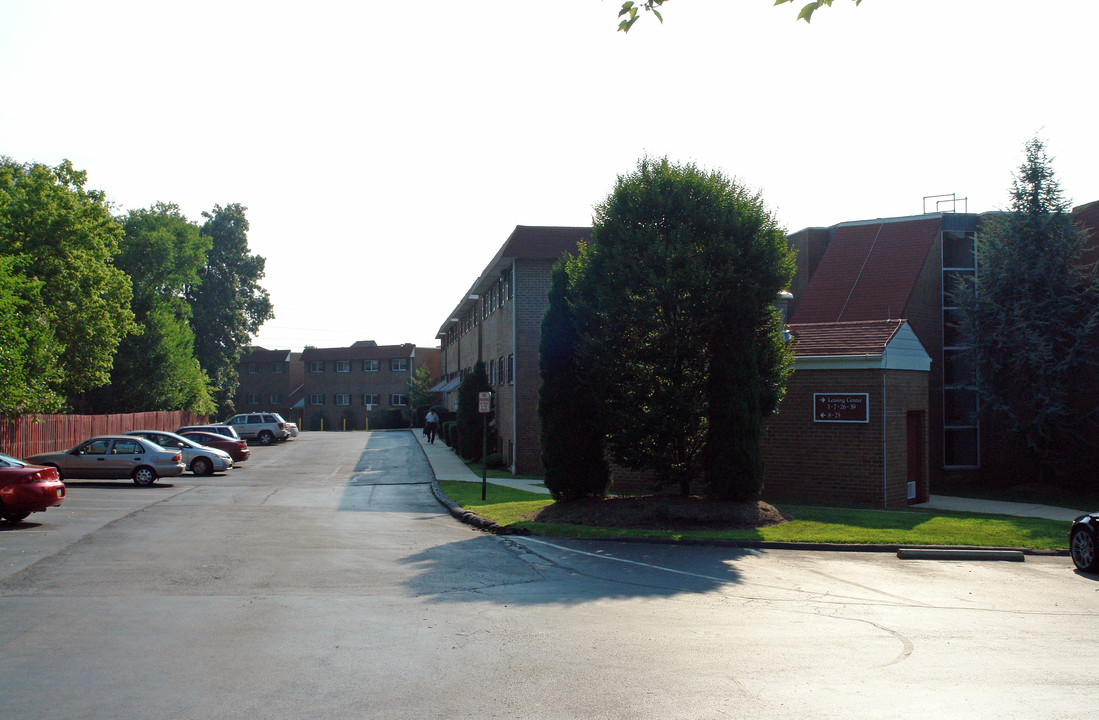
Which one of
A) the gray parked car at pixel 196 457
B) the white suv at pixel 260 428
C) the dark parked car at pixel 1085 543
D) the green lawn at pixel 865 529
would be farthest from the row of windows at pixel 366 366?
the dark parked car at pixel 1085 543

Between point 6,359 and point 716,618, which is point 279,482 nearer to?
point 6,359

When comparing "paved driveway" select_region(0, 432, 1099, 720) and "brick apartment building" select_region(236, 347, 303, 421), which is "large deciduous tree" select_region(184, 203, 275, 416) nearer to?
"brick apartment building" select_region(236, 347, 303, 421)

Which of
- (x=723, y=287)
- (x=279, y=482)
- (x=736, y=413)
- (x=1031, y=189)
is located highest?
(x=1031, y=189)

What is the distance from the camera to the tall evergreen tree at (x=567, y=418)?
58.2ft

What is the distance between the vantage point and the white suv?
49.3 metres

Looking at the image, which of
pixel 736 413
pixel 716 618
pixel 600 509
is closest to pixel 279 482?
pixel 600 509

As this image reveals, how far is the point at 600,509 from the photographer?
17.0 m

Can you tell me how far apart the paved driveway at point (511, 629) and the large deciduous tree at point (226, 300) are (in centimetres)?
4846

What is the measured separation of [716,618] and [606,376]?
28.4 ft

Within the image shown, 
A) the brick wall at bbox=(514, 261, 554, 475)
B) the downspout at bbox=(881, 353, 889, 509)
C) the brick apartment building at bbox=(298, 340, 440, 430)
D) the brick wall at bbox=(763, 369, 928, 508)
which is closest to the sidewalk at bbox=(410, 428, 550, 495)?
the brick wall at bbox=(514, 261, 554, 475)

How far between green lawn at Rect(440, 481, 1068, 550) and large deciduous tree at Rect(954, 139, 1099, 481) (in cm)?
856

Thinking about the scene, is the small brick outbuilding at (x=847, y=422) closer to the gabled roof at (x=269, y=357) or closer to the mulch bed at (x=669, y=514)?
the mulch bed at (x=669, y=514)

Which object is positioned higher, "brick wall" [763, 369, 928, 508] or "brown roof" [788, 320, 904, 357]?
"brown roof" [788, 320, 904, 357]

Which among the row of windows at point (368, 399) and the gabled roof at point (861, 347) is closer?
the gabled roof at point (861, 347)
